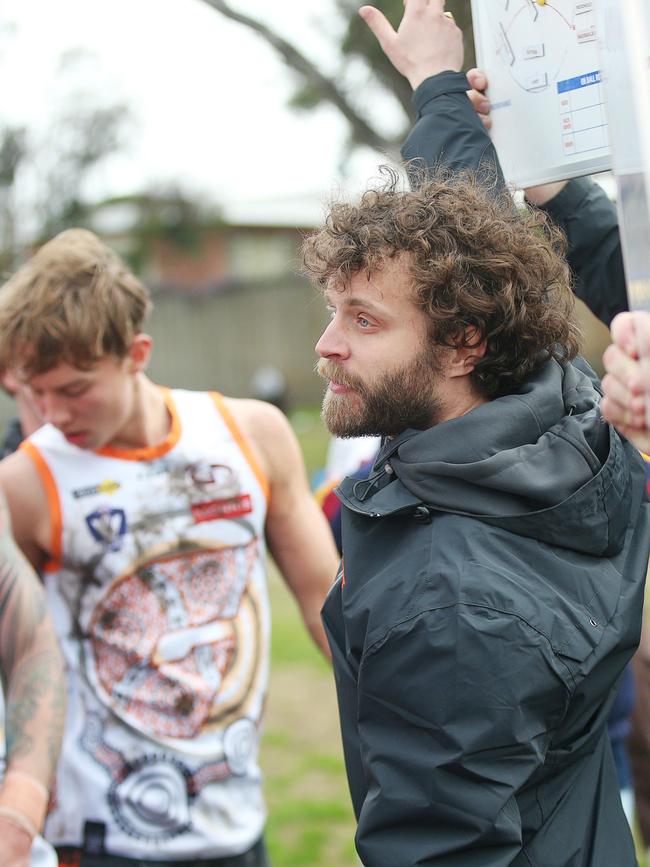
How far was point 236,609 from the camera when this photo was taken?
2.92 m

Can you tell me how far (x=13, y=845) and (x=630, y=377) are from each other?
5.01 feet

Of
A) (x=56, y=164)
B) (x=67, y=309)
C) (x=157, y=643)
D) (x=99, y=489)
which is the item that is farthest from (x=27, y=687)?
(x=56, y=164)

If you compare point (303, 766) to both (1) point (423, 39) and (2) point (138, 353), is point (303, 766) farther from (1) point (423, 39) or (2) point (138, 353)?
(1) point (423, 39)

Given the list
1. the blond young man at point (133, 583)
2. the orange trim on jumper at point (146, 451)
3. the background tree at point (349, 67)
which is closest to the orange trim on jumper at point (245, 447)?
the blond young man at point (133, 583)

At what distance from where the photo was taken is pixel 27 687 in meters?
2.31

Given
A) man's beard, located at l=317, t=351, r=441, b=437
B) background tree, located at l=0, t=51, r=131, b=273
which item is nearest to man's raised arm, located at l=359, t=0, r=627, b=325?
man's beard, located at l=317, t=351, r=441, b=437

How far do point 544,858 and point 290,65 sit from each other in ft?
15.1

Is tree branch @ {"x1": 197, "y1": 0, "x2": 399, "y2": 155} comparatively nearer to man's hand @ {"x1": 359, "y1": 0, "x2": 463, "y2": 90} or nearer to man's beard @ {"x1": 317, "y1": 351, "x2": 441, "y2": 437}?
man's hand @ {"x1": 359, "y1": 0, "x2": 463, "y2": 90}

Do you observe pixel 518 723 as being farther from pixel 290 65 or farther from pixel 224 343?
pixel 224 343

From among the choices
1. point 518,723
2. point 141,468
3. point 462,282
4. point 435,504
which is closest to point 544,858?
point 518,723

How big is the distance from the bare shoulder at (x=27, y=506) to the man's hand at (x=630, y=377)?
1798 millimetres

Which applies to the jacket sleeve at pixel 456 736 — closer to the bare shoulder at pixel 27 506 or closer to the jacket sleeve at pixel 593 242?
the jacket sleeve at pixel 593 242

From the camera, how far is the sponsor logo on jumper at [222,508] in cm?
290

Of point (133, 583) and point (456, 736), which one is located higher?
point (456, 736)
